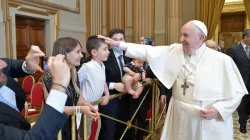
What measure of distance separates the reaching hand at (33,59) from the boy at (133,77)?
128 cm

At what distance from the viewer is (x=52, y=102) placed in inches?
39.6

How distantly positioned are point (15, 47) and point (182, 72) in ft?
13.4

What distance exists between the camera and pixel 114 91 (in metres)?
2.85

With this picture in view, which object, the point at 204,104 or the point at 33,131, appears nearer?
the point at 33,131

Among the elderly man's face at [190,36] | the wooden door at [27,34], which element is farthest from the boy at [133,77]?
the wooden door at [27,34]

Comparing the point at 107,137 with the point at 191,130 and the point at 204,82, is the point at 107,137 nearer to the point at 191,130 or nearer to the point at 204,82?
the point at 191,130

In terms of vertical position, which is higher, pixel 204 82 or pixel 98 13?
pixel 98 13

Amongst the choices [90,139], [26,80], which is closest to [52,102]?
[90,139]

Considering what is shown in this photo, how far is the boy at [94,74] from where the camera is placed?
2354mm

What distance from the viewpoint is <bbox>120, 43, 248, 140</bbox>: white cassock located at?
7.59 feet

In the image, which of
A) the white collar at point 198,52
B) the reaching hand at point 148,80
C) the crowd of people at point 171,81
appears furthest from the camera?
the reaching hand at point 148,80

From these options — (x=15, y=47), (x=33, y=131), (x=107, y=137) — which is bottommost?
(x=107, y=137)

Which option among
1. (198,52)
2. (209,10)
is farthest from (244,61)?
(209,10)

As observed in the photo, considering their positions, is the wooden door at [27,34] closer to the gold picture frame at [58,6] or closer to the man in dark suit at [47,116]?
the gold picture frame at [58,6]
